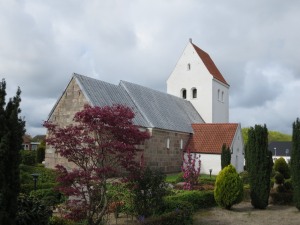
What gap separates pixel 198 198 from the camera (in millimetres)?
14258

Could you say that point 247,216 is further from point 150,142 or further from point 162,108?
point 162,108

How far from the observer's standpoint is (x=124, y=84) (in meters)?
26.2

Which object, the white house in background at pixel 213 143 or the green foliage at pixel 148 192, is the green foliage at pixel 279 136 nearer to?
Answer: the white house in background at pixel 213 143

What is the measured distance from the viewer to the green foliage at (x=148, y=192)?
1049 cm

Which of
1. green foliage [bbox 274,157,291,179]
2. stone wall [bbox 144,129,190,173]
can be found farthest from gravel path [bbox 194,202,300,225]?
stone wall [bbox 144,129,190,173]

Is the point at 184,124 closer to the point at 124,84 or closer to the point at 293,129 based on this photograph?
the point at 124,84

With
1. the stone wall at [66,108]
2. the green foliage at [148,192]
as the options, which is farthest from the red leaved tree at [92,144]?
the stone wall at [66,108]

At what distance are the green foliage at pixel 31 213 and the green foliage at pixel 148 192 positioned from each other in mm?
3407

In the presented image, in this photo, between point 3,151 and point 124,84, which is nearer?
point 3,151

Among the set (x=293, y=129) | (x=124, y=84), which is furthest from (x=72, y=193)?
(x=124, y=84)

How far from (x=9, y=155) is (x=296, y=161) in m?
11.9

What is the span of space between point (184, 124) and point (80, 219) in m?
21.4

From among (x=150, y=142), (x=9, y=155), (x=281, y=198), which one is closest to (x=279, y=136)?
(x=150, y=142)

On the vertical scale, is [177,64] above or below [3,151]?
above
